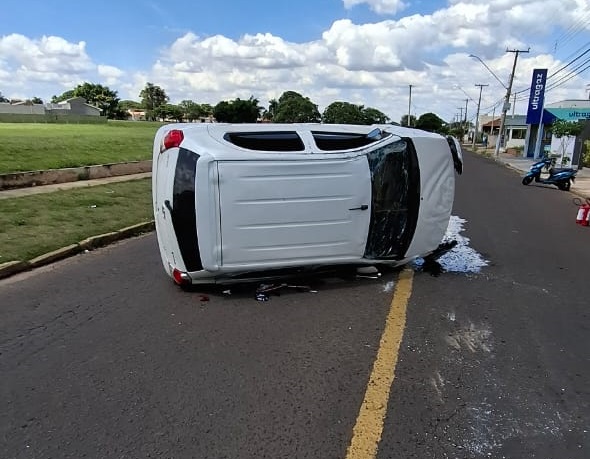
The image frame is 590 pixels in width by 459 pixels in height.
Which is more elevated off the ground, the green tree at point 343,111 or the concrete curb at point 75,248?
the green tree at point 343,111

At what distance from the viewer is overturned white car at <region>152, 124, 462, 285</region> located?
15.9 ft

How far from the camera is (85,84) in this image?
11900 cm

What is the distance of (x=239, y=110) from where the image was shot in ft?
303

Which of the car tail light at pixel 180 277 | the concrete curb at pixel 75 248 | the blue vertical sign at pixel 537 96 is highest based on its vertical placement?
the blue vertical sign at pixel 537 96

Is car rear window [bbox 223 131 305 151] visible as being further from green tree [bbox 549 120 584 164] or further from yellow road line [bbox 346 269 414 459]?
green tree [bbox 549 120 584 164]

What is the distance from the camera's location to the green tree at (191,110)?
11726 centimetres

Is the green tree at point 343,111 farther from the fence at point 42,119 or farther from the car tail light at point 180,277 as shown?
the car tail light at point 180,277

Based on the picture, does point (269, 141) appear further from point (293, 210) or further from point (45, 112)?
Answer: point (45, 112)

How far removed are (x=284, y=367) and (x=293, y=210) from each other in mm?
1839

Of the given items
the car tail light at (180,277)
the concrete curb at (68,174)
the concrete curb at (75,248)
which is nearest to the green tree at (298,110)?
the concrete curb at (68,174)

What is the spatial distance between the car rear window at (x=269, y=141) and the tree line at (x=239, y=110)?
63151mm

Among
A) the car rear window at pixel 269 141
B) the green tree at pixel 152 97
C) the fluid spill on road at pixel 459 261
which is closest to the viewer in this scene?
the car rear window at pixel 269 141

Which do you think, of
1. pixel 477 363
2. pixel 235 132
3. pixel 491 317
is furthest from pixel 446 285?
pixel 235 132

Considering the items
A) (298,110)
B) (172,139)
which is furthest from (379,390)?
(298,110)
